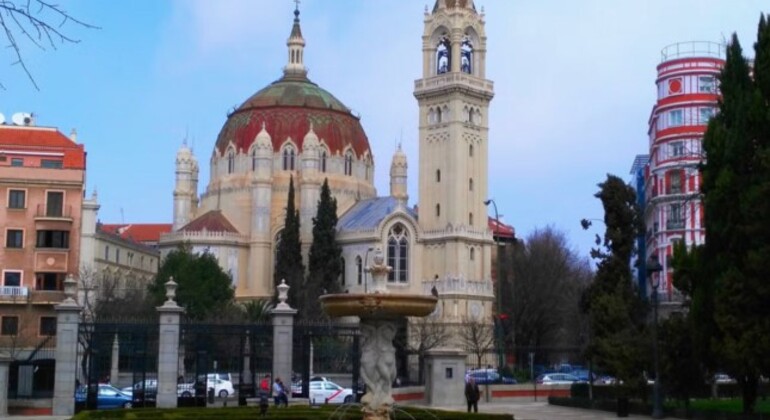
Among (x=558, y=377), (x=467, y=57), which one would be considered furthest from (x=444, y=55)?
(x=558, y=377)

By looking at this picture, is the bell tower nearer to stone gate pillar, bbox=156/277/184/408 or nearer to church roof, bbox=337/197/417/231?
church roof, bbox=337/197/417/231

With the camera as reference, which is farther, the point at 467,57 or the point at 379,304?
the point at 467,57

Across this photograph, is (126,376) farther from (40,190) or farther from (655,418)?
(655,418)

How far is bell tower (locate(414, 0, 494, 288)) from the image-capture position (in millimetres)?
90812

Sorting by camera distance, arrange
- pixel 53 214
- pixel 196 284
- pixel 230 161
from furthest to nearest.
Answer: pixel 230 161 < pixel 196 284 < pixel 53 214

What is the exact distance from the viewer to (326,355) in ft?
157

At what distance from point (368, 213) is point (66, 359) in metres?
59.4

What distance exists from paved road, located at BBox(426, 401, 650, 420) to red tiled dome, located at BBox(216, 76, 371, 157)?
5759 centimetres

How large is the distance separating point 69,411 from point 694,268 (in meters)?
18.1

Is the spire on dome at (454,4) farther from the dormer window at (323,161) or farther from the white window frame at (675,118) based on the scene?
the white window frame at (675,118)

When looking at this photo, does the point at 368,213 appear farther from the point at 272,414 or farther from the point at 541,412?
the point at 272,414

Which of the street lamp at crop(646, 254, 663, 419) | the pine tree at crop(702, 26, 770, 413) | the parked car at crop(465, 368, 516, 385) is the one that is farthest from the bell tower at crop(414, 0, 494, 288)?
the pine tree at crop(702, 26, 770, 413)

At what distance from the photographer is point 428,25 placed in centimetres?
9481

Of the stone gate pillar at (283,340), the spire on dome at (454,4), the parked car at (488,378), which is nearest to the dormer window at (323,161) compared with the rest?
the spire on dome at (454,4)
